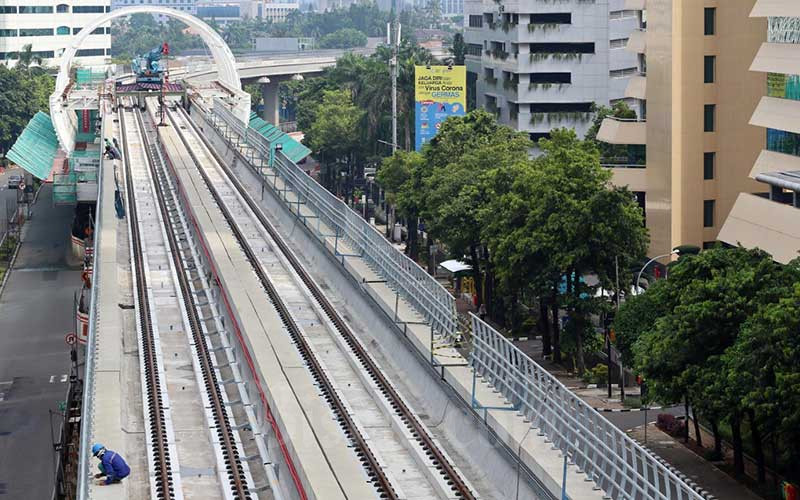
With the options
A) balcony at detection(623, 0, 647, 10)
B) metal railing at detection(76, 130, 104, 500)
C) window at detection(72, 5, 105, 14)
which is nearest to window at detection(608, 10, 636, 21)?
balcony at detection(623, 0, 647, 10)

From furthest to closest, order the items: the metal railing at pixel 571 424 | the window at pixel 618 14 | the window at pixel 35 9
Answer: the window at pixel 35 9 < the window at pixel 618 14 < the metal railing at pixel 571 424

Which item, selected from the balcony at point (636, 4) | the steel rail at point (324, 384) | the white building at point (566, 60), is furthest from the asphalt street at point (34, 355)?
the white building at point (566, 60)

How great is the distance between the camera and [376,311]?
139ft

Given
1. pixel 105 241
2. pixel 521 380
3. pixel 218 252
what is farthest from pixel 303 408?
pixel 105 241

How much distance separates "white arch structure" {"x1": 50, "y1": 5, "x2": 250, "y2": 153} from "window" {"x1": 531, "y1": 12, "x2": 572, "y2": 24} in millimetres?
19541

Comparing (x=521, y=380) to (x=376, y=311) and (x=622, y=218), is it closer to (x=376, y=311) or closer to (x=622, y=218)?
(x=376, y=311)

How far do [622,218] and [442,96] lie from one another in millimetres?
33462

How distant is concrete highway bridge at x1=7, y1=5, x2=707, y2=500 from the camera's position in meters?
28.8

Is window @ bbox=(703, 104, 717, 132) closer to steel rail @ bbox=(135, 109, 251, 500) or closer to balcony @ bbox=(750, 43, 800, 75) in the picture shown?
balcony @ bbox=(750, 43, 800, 75)

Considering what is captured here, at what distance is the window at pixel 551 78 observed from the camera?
96931 millimetres

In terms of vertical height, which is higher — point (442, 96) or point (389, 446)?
point (442, 96)

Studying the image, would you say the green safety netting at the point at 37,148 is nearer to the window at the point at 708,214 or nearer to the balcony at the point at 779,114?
the window at the point at 708,214

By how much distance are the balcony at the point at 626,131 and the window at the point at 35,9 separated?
115022 mm

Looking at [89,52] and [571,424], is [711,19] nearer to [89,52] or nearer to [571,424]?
[571,424]
